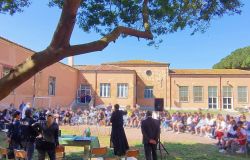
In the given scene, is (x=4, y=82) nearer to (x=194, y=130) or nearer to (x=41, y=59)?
(x=41, y=59)

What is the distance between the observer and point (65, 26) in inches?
267

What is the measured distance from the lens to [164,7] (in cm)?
969

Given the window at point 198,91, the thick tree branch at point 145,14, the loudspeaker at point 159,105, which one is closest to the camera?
the thick tree branch at point 145,14

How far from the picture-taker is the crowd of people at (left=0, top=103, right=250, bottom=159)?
31.6 feet

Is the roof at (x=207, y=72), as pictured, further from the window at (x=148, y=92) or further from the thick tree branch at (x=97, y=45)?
the thick tree branch at (x=97, y=45)

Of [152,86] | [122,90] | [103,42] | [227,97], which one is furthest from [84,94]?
[103,42]

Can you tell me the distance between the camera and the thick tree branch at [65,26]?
22.1ft

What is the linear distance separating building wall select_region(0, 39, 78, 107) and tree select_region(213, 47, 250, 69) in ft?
119

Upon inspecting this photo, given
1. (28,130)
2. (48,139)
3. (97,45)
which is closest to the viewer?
(97,45)

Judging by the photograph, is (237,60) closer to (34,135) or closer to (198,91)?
(198,91)

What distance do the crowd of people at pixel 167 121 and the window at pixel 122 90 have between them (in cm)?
1546

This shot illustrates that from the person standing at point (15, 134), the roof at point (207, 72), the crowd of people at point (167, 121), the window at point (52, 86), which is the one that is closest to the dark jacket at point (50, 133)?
the crowd of people at point (167, 121)

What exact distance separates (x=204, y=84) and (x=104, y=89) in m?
13.4

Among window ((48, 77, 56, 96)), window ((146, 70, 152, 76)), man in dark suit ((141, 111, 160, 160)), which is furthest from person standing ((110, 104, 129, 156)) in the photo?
window ((146, 70, 152, 76))
